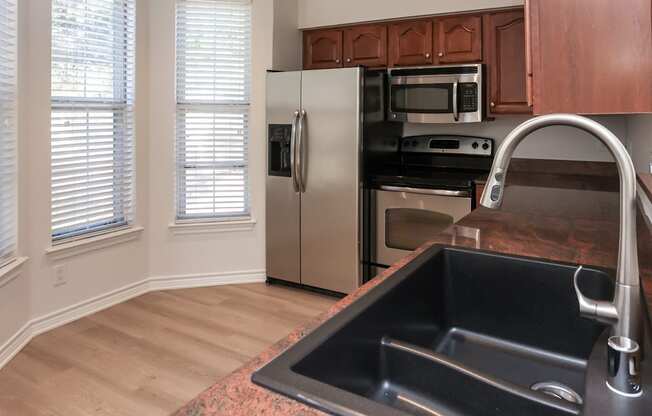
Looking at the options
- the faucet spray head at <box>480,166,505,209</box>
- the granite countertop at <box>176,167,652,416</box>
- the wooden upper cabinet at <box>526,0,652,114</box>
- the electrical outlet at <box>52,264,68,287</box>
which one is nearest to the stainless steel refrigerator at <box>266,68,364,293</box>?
the granite countertop at <box>176,167,652,416</box>

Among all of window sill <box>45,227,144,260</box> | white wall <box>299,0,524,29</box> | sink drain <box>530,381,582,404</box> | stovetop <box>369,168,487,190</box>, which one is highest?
white wall <box>299,0,524,29</box>

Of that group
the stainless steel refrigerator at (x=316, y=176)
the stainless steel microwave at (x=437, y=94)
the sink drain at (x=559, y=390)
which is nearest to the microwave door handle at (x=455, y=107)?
the stainless steel microwave at (x=437, y=94)

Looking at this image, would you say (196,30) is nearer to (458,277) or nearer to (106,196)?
(106,196)

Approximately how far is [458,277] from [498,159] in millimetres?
591

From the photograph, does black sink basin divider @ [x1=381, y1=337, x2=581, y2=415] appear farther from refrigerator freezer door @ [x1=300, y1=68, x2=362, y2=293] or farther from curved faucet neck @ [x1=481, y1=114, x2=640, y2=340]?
refrigerator freezer door @ [x1=300, y1=68, x2=362, y2=293]

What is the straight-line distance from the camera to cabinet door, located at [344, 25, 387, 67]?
3.80 meters

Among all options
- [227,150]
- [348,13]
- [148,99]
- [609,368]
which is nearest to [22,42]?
[148,99]

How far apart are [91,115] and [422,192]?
2257 millimetres

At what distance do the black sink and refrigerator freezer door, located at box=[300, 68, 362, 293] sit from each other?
2.09 metres

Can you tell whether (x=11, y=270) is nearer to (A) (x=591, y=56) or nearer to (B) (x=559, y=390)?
(B) (x=559, y=390)

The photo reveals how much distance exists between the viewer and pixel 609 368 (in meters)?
0.72

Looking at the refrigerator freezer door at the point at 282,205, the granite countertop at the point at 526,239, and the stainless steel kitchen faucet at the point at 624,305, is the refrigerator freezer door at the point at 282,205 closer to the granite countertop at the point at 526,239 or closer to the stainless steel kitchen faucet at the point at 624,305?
the granite countertop at the point at 526,239

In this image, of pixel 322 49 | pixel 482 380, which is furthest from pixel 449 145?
pixel 482 380

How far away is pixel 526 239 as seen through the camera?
1.49 metres
